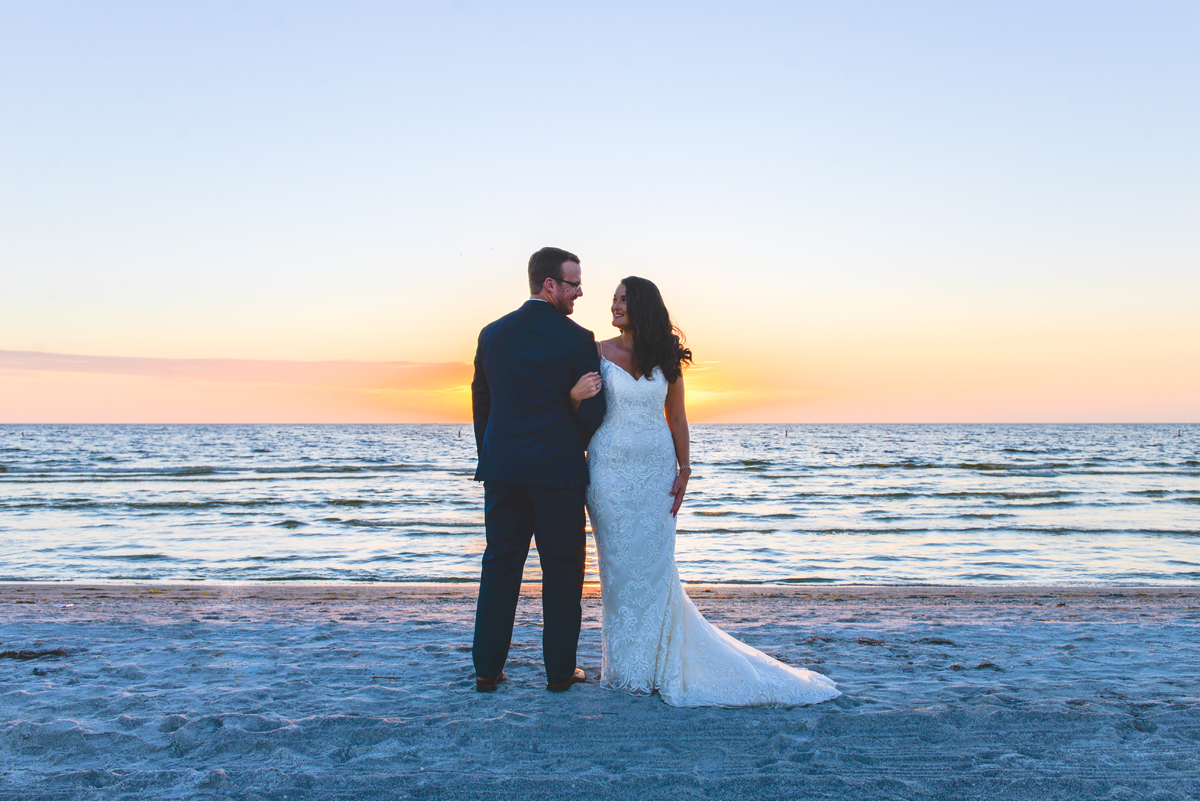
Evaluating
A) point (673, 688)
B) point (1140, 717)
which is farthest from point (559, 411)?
point (1140, 717)

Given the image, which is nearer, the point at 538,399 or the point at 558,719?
the point at 558,719

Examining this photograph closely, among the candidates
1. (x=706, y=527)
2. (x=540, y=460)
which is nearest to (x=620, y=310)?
(x=540, y=460)

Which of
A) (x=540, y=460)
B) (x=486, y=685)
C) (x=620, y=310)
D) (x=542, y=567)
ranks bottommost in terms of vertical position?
(x=486, y=685)

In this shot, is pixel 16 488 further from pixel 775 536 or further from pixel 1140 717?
pixel 1140 717

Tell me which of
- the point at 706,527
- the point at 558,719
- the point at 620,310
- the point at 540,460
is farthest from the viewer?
the point at 706,527

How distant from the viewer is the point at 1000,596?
22.0 ft

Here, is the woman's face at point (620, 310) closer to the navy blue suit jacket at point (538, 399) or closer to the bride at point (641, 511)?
the bride at point (641, 511)

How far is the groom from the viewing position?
348cm

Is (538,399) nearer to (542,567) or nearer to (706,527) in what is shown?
(542,567)

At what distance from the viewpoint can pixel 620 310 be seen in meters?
3.60

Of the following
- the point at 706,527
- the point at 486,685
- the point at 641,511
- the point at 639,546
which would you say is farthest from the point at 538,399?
the point at 706,527

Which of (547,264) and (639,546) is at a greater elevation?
(547,264)

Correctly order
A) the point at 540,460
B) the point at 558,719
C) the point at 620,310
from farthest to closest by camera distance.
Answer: the point at 620,310 → the point at 540,460 → the point at 558,719

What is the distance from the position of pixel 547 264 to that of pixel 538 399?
62 centimetres
